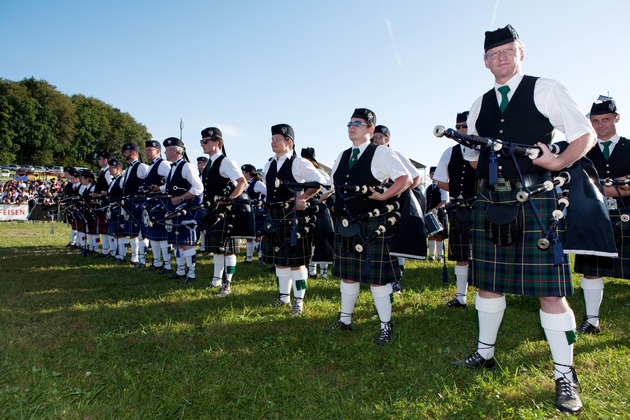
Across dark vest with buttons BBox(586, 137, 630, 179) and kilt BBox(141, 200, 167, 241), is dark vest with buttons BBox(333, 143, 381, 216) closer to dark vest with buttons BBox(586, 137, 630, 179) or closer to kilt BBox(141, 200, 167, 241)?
dark vest with buttons BBox(586, 137, 630, 179)

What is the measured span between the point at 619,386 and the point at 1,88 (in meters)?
61.3

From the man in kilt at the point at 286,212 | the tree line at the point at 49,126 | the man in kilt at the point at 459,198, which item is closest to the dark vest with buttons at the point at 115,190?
the man in kilt at the point at 286,212

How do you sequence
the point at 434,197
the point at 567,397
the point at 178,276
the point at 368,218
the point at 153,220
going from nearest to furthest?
the point at 567,397, the point at 368,218, the point at 178,276, the point at 153,220, the point at 434,197

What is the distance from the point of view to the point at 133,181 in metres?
8.96

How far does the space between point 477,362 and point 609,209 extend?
7.88 feet

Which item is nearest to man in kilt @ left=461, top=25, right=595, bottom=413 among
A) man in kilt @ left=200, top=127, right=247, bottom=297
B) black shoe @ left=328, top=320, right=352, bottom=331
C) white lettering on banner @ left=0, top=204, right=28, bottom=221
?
black shoe @ left=328, top=320, right=352, bottom=331

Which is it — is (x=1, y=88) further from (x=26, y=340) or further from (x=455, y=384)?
(x=455, y=384)

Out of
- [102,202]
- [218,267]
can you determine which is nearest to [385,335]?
[218,267]

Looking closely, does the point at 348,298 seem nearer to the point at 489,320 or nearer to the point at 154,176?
the point at 489,320

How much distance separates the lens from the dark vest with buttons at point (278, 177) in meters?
5.52

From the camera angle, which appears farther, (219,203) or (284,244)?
(219,203)

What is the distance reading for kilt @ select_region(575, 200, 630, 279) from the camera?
427 centimetres

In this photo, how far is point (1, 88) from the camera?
158ft

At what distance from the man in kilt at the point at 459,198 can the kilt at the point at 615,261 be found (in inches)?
53.1
